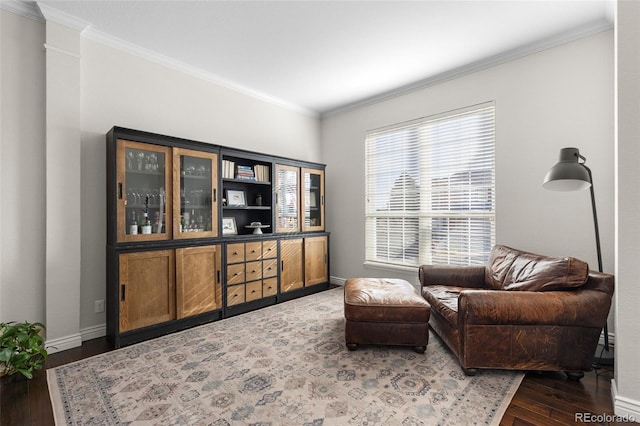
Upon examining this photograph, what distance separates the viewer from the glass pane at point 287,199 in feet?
13.5

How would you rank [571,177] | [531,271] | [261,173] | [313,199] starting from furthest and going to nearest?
[313,199], [261,173], [531,271], [571,177]

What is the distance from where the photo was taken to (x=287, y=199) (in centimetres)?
420

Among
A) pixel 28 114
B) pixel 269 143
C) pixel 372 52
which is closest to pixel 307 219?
pixel 269 143

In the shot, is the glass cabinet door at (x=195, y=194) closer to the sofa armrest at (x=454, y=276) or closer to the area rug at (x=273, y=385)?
the area rug at (x=273, y=385)

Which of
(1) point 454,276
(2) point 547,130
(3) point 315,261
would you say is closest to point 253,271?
(3) point 315,261

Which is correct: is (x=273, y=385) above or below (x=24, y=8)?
below

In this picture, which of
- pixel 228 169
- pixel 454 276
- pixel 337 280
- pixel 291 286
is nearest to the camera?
pixel 454 276

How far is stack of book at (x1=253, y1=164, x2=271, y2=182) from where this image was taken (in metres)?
3.94

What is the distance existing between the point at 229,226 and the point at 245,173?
0.70 m

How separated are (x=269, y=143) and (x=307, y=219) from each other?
1.27 m

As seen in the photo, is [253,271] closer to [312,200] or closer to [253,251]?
[253,251]

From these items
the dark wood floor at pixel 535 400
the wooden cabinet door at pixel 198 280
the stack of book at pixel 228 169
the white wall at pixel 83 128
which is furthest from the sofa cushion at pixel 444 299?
the white wall at pixel 83 128

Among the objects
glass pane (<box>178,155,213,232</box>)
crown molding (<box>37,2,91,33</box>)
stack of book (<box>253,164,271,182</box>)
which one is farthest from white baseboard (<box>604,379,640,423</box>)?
crown molding (<box>37,2,91,33</box>)

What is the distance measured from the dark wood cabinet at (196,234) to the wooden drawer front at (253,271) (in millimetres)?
12
